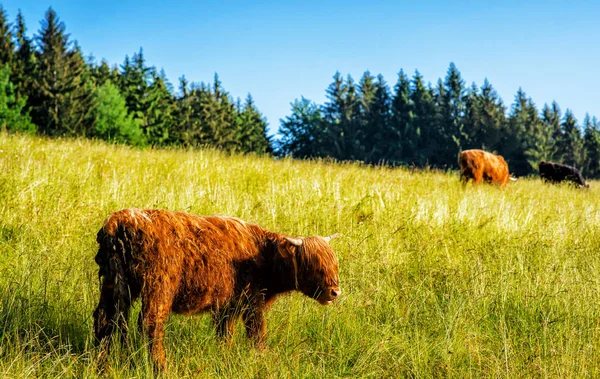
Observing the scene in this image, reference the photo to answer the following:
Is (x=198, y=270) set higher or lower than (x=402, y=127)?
lower

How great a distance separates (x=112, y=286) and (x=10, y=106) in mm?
44423

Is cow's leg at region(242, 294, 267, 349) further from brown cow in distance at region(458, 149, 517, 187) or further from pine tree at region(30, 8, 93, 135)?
pine tree at region(30, 8, 93, 135)

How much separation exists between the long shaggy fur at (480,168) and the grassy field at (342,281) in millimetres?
4750

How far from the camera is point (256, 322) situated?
405 centimetres

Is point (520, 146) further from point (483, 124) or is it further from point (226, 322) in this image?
point (226, 322)

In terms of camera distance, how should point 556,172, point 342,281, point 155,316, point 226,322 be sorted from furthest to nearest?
point 556,172, point 342,281, point 226,322, point 155,316

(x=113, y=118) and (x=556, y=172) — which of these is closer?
(x=556, y=172)

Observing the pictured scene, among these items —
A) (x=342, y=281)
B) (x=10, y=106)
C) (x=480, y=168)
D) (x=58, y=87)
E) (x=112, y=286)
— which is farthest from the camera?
(x=58, y=87)

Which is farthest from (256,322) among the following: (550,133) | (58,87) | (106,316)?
(550,133)

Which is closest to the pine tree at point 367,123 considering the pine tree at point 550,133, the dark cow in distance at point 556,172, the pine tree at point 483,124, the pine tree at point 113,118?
the pine tree at point 483,124

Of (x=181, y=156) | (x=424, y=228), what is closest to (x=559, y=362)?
(x=424, y=228)

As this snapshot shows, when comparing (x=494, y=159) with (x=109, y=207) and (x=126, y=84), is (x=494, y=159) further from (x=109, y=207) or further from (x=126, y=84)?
(x=126, y=84)

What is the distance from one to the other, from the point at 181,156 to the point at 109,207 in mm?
4342

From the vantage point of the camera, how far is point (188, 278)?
12.3 ft
